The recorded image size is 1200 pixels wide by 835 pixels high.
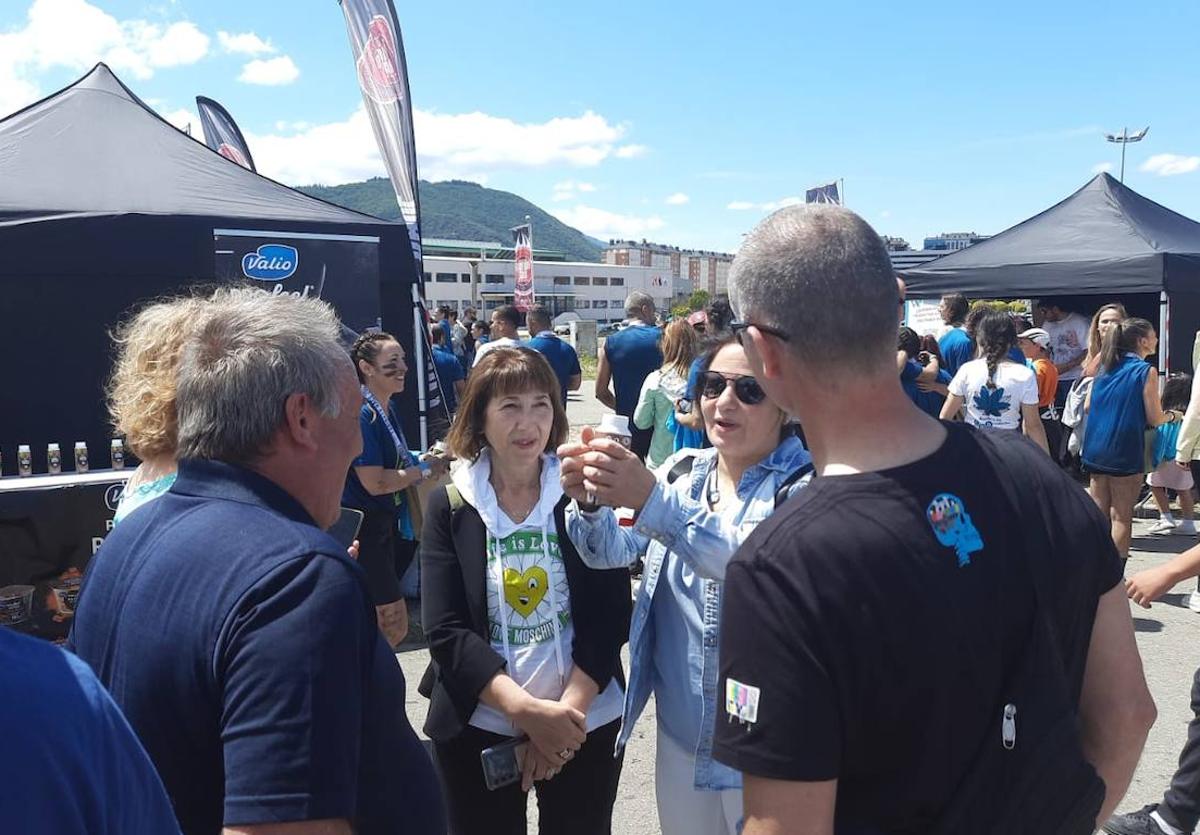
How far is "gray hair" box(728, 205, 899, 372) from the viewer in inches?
47.6

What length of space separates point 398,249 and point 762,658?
6.34m

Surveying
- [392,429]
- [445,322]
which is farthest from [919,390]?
[445,322]

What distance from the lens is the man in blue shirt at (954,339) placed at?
316 inches

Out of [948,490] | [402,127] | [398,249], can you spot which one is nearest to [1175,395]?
[398,249]

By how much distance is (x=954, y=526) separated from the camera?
115 cm

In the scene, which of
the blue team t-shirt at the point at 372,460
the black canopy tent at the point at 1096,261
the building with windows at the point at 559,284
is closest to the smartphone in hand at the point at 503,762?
the blue team t-shirt at the point at 372,460

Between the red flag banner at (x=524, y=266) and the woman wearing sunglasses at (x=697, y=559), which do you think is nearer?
the woman wearing sunglasses at (x=697, y=559)

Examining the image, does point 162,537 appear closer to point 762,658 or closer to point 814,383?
point 762,658

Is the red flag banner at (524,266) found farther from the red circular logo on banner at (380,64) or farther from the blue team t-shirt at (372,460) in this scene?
the blue team t-shirt at (372,460)

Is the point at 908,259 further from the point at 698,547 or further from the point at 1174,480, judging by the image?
the point at 698,547

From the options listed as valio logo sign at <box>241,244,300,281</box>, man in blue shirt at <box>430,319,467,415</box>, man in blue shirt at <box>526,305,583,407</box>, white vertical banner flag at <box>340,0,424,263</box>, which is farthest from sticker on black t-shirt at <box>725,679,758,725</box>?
man in blue shirt at <box>430,319,467,415</box>

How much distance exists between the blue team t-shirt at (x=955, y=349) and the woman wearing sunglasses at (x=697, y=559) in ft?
20.6

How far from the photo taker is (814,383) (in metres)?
1.25

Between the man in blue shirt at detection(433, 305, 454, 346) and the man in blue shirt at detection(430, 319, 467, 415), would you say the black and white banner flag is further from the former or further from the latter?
the man in blue shirt at detection(430, 319, 467, 415)
